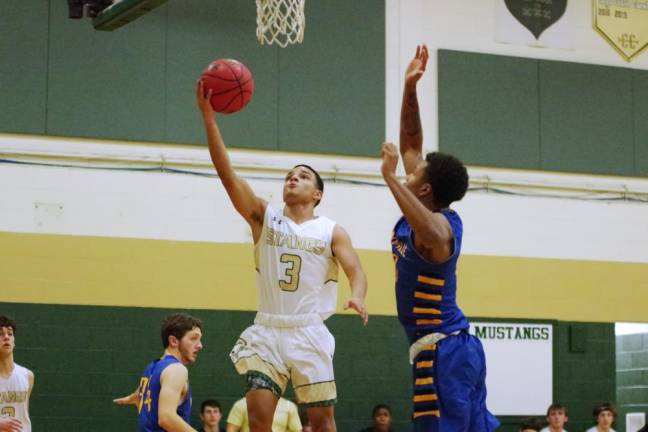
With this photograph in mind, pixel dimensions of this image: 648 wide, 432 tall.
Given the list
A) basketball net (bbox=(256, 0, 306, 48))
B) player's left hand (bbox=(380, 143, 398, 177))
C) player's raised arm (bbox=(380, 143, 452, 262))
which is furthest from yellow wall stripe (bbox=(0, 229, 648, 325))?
player's left hand (bbox=(380, 143, 398, 177))

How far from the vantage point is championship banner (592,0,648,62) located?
642 inches

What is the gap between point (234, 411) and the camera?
1355 centimetres

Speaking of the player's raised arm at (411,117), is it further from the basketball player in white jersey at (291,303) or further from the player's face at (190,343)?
the player's face at (190,343)

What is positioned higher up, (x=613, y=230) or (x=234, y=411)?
(x=613, y=230)

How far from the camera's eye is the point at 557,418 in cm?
1446

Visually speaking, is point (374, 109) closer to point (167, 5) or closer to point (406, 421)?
point (167, 5)

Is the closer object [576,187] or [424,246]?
[424,246]

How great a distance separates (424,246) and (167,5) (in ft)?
28.3

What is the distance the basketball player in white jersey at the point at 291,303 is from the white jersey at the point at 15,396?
14.1ft

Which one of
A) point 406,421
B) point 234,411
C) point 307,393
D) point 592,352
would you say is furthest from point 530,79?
point 307,393

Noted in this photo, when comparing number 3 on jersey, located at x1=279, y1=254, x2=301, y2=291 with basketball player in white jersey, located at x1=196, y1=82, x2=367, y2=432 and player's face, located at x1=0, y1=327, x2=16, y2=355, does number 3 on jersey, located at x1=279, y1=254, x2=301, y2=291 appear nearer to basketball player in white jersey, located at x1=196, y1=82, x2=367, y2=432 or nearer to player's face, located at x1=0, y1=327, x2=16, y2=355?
basketball player in white jersey, located at x1=196, y1=82, x2=367, y2=432

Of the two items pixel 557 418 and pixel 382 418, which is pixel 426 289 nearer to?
pixel 382 418

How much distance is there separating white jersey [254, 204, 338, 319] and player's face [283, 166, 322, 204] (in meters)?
0.17

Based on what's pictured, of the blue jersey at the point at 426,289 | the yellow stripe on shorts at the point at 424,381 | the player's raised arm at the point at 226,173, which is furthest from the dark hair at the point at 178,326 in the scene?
the yellow stripe on shorts at the point at 424,381
